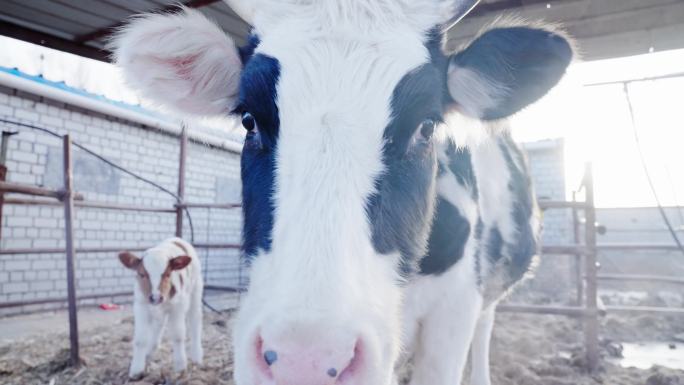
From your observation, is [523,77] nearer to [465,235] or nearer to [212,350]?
[465,235]

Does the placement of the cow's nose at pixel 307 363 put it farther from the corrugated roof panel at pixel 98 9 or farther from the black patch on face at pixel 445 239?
the corrugated roof panel at pixel 98 9

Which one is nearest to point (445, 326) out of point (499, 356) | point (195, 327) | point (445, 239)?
point (445, 239)

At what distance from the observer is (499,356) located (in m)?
4.67

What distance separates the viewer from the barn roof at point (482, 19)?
3.28 m

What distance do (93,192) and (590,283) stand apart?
788 centimetres

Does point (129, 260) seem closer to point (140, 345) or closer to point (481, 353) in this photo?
point (140, 345)

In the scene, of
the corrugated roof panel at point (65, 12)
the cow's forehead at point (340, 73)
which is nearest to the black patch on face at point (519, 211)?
the cow's forehead at point (340, 73)

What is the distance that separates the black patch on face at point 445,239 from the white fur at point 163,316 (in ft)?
11.4

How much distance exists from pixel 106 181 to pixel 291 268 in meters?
8.84

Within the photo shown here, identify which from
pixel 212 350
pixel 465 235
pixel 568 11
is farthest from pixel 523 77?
pixel 212 350

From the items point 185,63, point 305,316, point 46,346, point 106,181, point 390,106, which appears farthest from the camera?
point 106,181

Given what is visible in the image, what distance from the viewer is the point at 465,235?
2100 mm

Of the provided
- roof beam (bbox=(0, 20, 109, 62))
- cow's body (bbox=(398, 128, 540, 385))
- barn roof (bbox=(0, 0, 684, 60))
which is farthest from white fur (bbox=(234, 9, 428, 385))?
roof beam (bbox=(0, 20, 109, 62))

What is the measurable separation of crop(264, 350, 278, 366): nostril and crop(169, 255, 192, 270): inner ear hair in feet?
13.4
